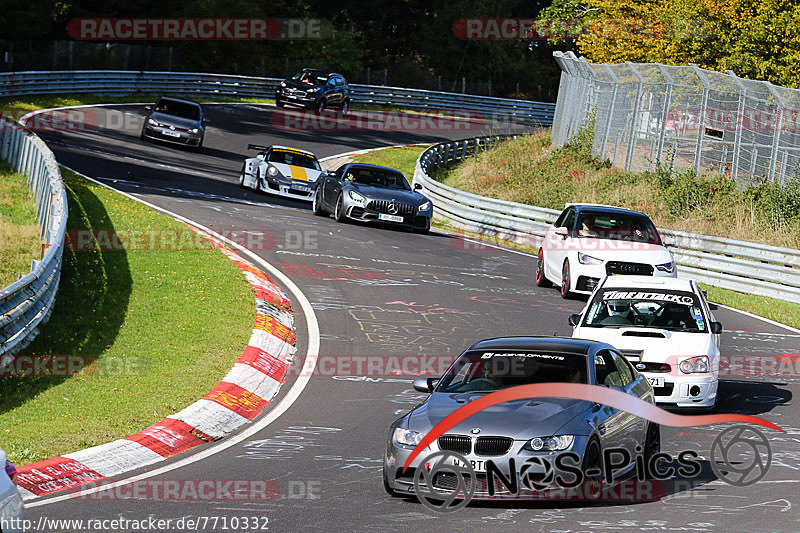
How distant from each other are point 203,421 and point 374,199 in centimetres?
1523

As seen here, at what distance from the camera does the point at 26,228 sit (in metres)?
21.4

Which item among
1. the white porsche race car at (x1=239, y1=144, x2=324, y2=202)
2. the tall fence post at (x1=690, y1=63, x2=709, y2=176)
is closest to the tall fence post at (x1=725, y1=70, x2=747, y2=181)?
the tall fence post at (x1=690, y1=63, x2=709, y2=176)

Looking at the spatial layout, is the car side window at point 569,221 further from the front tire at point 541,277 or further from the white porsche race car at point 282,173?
the white porsche race car at point 282,173

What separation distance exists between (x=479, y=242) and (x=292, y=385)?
1472 centimetres

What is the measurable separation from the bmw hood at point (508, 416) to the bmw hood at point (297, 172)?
21796mm

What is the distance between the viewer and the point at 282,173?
30438 millimetres

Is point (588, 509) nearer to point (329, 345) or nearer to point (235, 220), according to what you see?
point (329, 345)

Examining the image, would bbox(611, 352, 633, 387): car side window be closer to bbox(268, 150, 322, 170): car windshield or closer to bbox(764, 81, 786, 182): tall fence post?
bbox(764, 81, 786, 182): tall fence post

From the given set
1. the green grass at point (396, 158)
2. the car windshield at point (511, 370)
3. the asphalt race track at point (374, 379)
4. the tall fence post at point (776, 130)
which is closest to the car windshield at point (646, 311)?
the asphalt race track at point (374, 379)

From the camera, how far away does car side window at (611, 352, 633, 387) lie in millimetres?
9844

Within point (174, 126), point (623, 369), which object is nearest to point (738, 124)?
point (174, 126)

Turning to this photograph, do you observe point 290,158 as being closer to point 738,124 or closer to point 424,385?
point 738,124

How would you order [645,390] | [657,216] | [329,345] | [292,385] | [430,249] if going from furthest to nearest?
1. [657,216]
2. [430,249]
3. [329,345]
4. [292,385]
5. [645,390]

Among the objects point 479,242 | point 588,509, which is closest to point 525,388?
point 588,509
